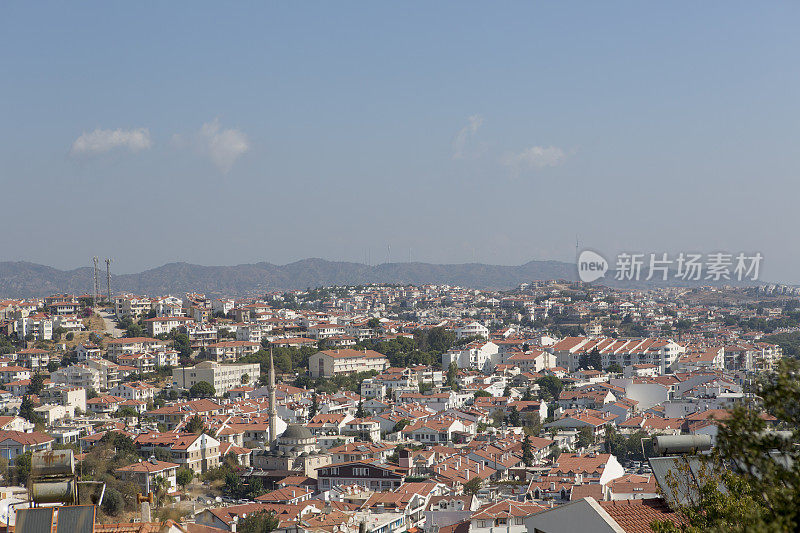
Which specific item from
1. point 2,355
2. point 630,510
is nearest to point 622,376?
point 2,355

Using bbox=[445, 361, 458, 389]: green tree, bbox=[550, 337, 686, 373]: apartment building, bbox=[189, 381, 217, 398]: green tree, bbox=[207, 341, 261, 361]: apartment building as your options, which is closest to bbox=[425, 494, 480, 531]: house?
bbox=[189, 381, 217, 398]: green tree

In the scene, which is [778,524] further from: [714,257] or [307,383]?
[307,383]

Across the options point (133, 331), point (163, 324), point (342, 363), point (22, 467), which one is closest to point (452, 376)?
point (342, 363)

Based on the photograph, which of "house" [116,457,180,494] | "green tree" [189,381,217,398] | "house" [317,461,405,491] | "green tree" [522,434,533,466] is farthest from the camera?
"green tree" [189,381,217,398]

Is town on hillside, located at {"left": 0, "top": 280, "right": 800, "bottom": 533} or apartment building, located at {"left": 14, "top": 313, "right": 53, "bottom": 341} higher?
apartment building, located at {"left": 14, "top": 313, "right": 53, "bottom": 341}

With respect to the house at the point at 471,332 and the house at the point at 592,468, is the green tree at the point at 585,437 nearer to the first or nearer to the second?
the house at the point at 592,468

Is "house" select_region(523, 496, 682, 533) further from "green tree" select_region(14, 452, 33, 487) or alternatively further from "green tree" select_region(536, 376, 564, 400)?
"green tree" select_region(536, 376, 564, 400)

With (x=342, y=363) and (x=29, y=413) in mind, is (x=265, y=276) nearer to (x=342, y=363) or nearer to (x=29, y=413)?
(x=342, y=363)
